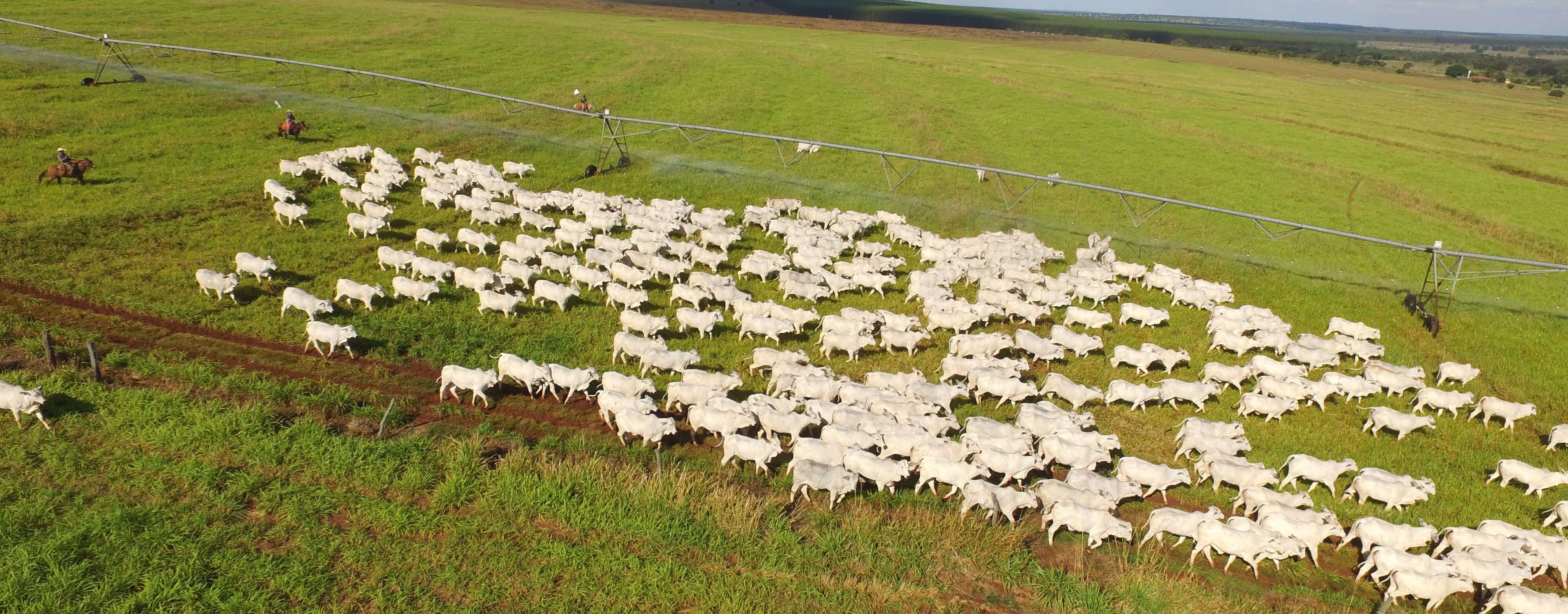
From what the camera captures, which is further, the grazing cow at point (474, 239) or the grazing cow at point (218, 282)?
the grazing cow at point (474, 239)

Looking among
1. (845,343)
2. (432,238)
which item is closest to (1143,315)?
(845,343)

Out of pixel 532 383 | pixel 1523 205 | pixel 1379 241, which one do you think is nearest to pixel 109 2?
pixel 532 383

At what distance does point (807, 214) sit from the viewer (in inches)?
1189

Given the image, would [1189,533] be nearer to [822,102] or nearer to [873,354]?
[873,354]

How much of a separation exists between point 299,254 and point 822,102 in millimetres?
40831

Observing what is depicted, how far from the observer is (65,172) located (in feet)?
90.0

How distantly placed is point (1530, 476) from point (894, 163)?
30.4 m

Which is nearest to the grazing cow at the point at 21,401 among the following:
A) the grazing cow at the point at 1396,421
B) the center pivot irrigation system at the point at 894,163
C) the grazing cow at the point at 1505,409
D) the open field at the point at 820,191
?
the open field at the point at 820,191

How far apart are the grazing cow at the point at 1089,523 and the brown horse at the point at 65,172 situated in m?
33.5

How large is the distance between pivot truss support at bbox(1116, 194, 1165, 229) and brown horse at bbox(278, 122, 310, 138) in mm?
36748

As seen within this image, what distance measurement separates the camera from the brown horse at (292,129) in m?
36.2

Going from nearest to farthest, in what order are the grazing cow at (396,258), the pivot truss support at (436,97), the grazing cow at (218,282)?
the grazing cow at (218,282)
the grazing cow at (396,258)
the pivot truss support at (436,97)

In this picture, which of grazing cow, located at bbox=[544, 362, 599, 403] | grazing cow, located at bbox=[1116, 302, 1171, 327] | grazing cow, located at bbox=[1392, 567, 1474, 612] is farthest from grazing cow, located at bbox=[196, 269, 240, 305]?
grazing cow, located at bbox=[1392, 567, 1474, 612]

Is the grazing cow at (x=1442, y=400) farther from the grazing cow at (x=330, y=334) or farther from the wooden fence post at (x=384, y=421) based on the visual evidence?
the grazing cow at (x=330, y=334)
